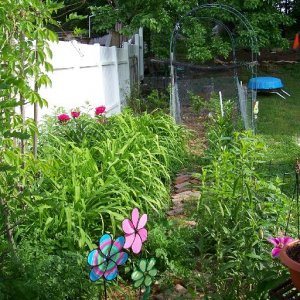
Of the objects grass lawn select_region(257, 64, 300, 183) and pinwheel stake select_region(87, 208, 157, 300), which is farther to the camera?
grass lawn select_region(257, 64, 300, 183)

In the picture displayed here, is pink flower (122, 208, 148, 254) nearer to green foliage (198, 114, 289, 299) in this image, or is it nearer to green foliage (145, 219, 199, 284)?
green foliage (198, 114, 289, 299)

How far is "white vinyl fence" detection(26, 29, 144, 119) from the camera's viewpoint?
6.45 meters

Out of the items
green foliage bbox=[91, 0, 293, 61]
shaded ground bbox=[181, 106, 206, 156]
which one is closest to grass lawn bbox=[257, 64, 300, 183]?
shaded ground bbox=[181, 106, 206, 156]

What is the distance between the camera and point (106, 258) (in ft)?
7.39

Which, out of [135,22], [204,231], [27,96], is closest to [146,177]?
[204,231]

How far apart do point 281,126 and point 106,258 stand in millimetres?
8562

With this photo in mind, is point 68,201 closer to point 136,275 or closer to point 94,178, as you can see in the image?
point 94,178

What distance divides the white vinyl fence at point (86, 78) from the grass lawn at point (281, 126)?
288 centimetres

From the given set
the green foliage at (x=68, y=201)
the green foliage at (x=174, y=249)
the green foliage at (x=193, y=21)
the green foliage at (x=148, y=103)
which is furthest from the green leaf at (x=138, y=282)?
the green foliage at (x=193, y=21)

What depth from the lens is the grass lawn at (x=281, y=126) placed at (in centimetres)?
681

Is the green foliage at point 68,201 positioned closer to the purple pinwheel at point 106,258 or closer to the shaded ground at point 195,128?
the purple pinwheel at point 106,258

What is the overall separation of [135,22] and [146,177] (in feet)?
24.0

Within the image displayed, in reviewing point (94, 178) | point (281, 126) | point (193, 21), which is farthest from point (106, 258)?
point (193, 21)

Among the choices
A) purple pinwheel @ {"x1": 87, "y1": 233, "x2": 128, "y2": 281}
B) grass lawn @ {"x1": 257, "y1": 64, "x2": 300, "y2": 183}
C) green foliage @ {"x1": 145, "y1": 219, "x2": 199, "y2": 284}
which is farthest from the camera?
grass lawn @ {"x1": 257, "y1": 64, "x2": 300, "y2": 183}
